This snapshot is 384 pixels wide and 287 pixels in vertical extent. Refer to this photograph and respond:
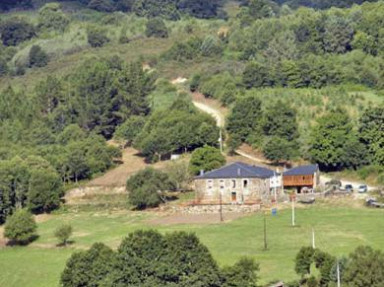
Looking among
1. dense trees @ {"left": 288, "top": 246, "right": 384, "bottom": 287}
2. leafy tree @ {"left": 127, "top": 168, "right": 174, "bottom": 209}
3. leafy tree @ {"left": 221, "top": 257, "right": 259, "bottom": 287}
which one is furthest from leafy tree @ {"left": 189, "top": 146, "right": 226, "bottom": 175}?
leafy tree @ {"left": 221, "top": 257, "right": 259, "bottom": 287}

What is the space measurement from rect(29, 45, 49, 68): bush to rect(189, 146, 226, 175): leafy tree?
258ft

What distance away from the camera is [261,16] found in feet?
639

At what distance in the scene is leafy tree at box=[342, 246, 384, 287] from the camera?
6619 cm

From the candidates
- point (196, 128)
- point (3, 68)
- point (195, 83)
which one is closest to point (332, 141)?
point (196, 128)

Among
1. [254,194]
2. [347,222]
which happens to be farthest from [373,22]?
[347,222]

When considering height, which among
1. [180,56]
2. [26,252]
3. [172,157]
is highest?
[180,56]

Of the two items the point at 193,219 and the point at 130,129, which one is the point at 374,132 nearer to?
the point at 193,219

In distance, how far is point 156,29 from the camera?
637 feet

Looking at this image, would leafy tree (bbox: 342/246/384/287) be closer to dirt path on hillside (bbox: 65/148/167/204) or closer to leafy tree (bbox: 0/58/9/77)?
dirt path on hillside (bbox: 65/148/167/204)

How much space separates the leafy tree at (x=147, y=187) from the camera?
10819 cm

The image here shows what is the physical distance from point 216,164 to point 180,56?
59.8m

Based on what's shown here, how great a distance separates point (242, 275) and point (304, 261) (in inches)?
203

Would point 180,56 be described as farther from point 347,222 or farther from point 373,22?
point 347,222

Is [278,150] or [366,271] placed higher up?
[278,150]
